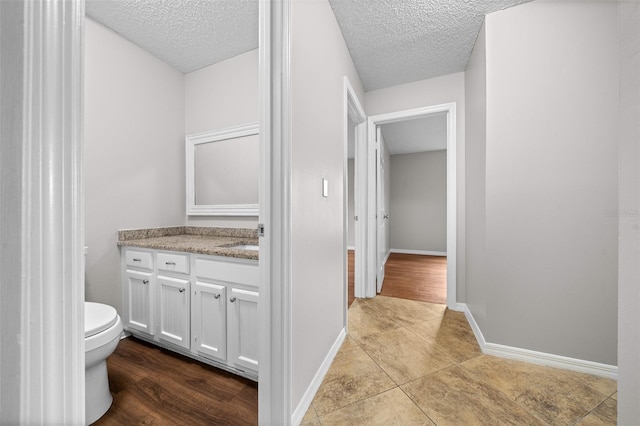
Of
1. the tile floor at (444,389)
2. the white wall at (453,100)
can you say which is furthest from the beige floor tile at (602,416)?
the white wall at (453,100)

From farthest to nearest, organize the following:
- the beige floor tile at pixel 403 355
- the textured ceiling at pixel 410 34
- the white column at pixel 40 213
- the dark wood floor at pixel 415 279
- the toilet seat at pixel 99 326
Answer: the dark wood floor at pixel 415 279
the textured ceiling at pixel 410 34
the beige floor tile at pixel 403 355
the toilet seat at pixel 99 326
the white column at pixel 40 213

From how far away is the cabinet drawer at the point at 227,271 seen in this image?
141 cm

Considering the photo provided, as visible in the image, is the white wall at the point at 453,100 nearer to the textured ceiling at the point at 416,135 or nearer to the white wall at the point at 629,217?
the textured ceiling at the point at 416,135

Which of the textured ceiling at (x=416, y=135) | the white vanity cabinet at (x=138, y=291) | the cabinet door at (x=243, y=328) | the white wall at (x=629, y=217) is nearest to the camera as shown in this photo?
the white wall at (x=629, y=217)

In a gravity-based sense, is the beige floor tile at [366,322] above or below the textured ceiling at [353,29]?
below

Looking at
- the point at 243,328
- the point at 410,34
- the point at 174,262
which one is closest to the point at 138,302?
the point at 174,262

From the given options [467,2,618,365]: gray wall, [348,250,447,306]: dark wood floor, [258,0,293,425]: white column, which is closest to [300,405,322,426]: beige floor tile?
[258,0,293,425]: white column

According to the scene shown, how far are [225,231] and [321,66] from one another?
155 centimetres

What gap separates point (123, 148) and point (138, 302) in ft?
4.03

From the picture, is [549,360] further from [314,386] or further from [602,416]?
[314,386]

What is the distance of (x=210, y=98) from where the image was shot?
7.69 feet

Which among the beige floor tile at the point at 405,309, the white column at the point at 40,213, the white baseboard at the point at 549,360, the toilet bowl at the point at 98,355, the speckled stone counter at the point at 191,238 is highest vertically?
the white column at the point at 40,213

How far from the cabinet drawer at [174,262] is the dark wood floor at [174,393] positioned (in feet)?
2.01

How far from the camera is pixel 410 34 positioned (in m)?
1.95
